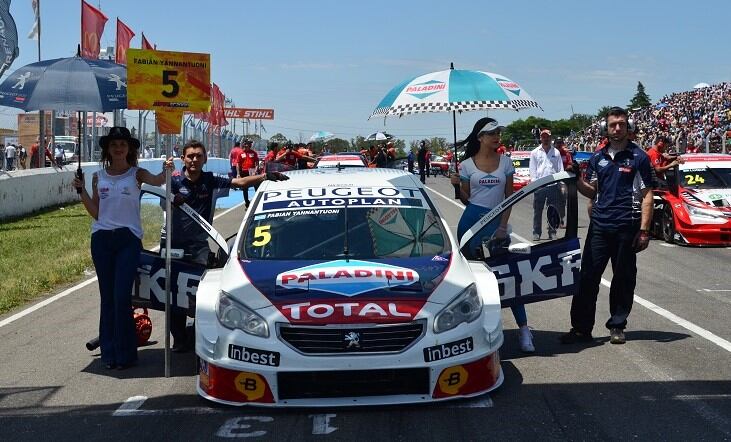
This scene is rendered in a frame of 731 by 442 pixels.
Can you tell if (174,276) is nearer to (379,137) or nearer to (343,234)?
(343,234)

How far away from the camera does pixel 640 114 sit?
73.1 meters

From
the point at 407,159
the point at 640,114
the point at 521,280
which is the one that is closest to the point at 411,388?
the point at 521,280

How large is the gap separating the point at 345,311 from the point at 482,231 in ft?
7.09

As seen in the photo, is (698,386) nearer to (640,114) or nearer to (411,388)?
(411,388)

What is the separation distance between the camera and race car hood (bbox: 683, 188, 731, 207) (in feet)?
51.0

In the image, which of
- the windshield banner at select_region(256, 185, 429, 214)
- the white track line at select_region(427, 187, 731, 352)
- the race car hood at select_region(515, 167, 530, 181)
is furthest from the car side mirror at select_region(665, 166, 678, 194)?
the race car hood at select_region(515, 167, 530, 181)

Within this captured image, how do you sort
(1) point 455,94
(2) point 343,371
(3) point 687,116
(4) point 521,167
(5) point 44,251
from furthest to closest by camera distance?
(3) point 687,116 < (4) point 521,167 < (5) point 44,251 < (1) point 455,94 < (2) point 343,371

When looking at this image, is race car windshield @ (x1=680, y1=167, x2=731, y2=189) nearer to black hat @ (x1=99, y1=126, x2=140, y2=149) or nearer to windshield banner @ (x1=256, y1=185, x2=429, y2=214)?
windshield banner @ (x1=256, y1=185, x2=429, y2=214)

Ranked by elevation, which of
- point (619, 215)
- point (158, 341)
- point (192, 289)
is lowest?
point (158, 341)

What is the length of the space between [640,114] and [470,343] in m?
70.6

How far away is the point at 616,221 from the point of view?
7.82 m

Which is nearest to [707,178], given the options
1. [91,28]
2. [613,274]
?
[613,274]

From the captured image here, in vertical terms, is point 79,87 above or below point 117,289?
above

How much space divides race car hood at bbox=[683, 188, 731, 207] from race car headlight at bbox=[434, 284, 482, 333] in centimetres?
1053
